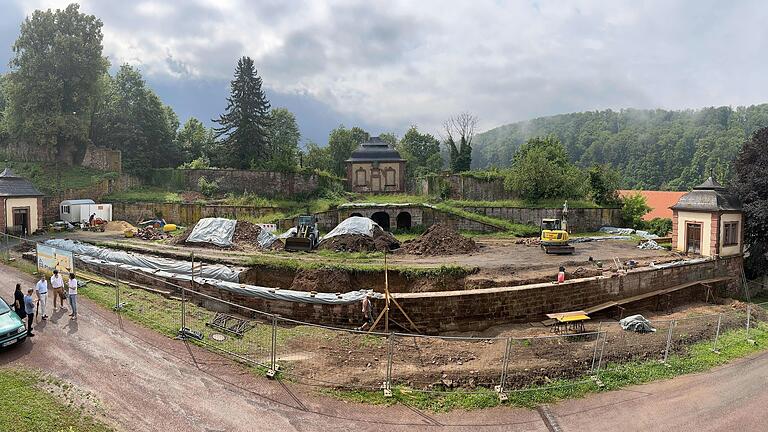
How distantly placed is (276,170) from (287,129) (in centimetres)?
3032

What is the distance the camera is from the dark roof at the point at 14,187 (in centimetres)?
2558

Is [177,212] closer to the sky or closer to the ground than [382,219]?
closer to the sky

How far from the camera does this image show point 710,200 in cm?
2372

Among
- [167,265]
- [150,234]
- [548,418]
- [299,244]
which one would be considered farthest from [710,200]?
[150,234]

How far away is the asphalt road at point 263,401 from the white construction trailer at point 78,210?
901 inches

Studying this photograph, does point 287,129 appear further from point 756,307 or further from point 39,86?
point 756,307

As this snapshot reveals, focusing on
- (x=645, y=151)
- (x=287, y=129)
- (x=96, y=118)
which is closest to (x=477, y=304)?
(x=96, y=118)

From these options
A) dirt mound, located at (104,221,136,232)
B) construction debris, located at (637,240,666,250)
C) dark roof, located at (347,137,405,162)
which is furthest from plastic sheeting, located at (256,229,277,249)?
dark roof, located at (347,137,405,162)

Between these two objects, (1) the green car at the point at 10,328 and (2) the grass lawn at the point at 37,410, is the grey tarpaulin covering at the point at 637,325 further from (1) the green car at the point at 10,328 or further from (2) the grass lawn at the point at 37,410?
(1) the green car at the point at 10,328

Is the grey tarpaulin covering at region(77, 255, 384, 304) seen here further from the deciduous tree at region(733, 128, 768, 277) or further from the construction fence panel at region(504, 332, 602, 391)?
the deciduous tree at region(733, 128, 768, 277)

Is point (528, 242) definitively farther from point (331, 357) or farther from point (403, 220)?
point (331, 357)

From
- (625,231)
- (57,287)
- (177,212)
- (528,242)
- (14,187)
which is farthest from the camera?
(177,212)

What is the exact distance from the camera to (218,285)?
1560cm

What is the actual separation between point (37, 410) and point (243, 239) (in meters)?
17.6
